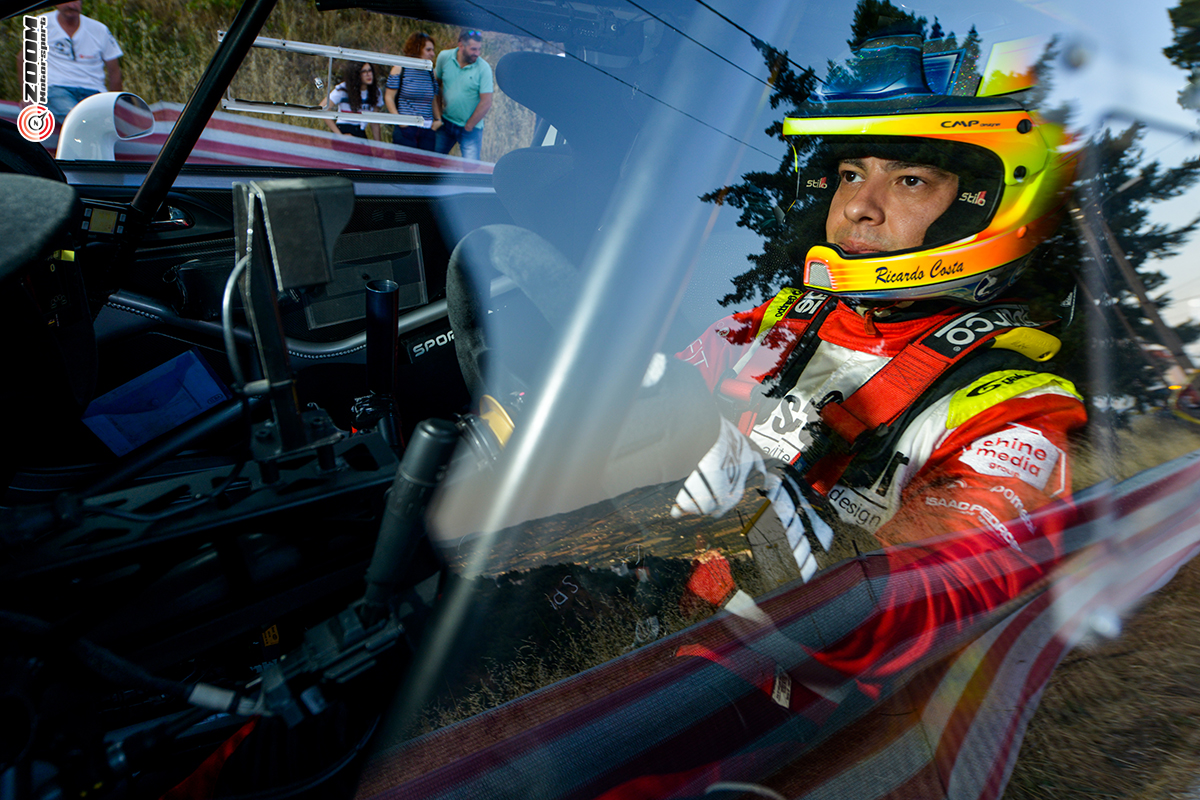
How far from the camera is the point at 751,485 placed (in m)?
0.83

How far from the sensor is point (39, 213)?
681mm

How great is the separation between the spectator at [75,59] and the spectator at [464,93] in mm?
756

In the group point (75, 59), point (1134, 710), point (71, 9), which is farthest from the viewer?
point (75, 59)

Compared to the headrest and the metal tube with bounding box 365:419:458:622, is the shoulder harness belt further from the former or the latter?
the headrest

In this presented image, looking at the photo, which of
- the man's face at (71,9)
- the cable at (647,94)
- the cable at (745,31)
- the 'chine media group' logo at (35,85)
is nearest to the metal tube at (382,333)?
the cable at (647,94)

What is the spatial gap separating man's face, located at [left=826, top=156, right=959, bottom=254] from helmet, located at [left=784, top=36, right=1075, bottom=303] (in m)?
0.02

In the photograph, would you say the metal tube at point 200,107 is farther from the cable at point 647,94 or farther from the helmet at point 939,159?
the helmet at point 939,159

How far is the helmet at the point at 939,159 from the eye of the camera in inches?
37.2

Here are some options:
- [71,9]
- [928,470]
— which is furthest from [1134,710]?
[71,9]

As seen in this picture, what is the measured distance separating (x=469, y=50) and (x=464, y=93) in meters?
0.16

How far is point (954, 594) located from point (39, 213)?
1.13 m

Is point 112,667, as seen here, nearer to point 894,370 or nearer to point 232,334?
point 232,334

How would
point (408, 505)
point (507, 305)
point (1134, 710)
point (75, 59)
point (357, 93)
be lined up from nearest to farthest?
point (408, 505), point (1134, 710), point (507, 305), point (75, 59), point (357, 93)

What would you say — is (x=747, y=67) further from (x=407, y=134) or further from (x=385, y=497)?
(x=407, y=134)
